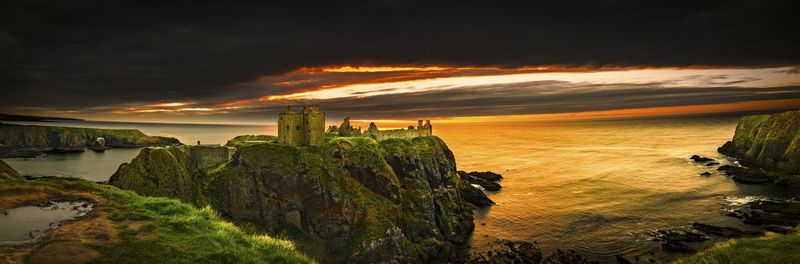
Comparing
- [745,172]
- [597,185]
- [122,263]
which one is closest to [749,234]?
[597,185]

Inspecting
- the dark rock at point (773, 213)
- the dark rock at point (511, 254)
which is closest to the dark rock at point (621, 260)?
the dark rock at point (511, 254)

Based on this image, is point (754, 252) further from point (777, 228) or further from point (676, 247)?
point (777, 228)

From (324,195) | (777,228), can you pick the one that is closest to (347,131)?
(324,195)

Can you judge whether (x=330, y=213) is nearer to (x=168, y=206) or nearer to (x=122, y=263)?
(x=168, y=206)

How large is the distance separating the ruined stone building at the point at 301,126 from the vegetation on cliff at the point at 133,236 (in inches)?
2161

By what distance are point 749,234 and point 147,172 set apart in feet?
342

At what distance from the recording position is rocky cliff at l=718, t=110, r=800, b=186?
107750 millimetres

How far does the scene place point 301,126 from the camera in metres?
76.1

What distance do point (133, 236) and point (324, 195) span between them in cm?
5118

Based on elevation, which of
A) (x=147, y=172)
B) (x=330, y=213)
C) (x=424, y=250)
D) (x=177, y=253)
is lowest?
(x=424, y=250)

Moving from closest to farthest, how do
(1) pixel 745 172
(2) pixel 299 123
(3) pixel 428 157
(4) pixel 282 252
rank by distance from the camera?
(4) pixel 282 252 → (2) pixel 299 123 → (3) pixel 428 157 → (1) pixel 745 172

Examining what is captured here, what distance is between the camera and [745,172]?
4405 inches

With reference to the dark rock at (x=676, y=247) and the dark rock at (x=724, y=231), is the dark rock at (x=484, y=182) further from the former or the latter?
the dark rock at (x=676, y=247)

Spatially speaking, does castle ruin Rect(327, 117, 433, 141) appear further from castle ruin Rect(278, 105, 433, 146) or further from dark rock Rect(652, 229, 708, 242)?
dark rock Rect(652, 229, 708, 242)
